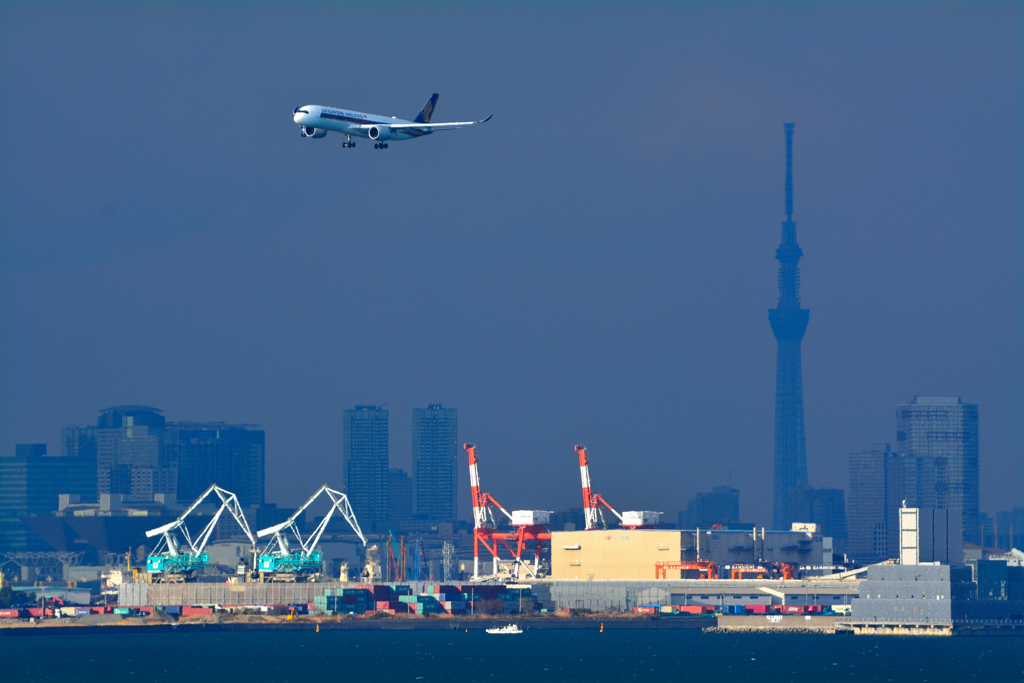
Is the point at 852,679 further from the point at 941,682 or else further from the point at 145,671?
the point at 145,671

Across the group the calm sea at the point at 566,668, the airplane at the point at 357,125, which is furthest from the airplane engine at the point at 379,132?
the calm sea at the point at 566,668

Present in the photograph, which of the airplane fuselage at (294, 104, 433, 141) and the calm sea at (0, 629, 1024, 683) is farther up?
the airplane fuselage at (294, 104, 433, 141)

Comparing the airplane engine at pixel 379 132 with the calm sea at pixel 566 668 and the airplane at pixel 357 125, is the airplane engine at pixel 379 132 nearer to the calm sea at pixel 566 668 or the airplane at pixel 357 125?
the airplane at pixel 357 125

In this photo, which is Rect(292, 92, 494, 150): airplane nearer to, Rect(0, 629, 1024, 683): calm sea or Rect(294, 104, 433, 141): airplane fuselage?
Rect(294, 104, 433, 141): airplane fuselage

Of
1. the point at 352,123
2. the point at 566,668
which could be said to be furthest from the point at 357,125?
the point at 566,668

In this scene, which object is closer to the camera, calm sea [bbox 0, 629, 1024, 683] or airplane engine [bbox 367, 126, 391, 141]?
airplane engine [bbox 367, 126, 391, 141]

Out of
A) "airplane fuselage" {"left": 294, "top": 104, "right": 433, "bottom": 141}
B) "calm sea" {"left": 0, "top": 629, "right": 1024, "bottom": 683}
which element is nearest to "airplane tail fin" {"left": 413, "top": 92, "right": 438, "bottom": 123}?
"airplane fuselage" {"left": 294, "top": 104, "right": 433, "bottom": 141}

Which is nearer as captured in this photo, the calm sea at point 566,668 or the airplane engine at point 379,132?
the airplane engine at point 379,132

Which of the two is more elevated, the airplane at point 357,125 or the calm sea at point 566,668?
the airplane at point 357,125
